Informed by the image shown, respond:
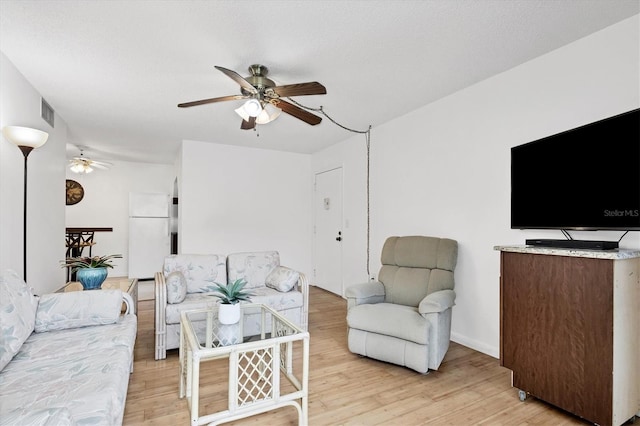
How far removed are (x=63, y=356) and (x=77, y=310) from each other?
496 millimetres

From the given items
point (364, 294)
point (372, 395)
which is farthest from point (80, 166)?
point (372, 395)

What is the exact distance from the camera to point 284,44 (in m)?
2.26

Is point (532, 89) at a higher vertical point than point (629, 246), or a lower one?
higher

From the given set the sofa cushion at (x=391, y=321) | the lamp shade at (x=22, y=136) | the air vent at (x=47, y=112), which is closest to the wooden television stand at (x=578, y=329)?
the sofa cushion at (x=391, y=321)

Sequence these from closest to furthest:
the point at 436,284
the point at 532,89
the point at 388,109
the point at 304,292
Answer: the point at 532,89 < the point at 436,284 < the point at 304,292 < the point at 388,109

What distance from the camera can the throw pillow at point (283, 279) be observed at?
3.26m

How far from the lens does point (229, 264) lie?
11.4 ft

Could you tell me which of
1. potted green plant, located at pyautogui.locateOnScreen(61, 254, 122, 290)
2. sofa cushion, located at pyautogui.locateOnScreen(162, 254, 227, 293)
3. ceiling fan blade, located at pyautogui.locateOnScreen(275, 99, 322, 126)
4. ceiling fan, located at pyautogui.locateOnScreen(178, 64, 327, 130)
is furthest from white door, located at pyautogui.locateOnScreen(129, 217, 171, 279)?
ceiling fan blade, located at pyautogui.locateOnScreen(275, 99, 322, 126)

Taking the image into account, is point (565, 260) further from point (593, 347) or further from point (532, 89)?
point (532, 89)

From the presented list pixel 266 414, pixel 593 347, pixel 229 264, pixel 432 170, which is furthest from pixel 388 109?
pixel 266 414

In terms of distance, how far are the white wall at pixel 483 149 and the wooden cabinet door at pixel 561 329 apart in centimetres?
49

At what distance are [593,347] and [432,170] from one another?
2.03 m

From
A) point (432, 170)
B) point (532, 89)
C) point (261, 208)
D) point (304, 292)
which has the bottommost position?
point (304, 292)

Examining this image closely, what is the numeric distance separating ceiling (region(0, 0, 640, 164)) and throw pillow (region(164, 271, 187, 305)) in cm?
175
